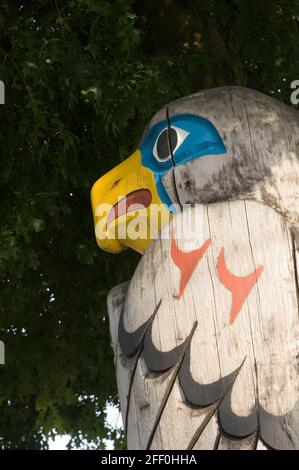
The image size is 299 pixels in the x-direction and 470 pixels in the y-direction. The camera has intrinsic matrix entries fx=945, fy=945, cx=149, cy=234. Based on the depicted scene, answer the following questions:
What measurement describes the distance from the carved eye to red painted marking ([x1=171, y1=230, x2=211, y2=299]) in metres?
0.48

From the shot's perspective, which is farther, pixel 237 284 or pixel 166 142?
pixel 166 142

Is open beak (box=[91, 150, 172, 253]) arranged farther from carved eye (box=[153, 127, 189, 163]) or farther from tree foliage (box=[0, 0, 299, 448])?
tree foliage (box=[0, 0, 299, 448])

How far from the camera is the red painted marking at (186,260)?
348 centimetres

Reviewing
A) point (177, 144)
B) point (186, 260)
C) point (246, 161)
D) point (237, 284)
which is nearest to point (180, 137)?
point (177, 144)

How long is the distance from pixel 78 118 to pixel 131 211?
2069 millimetres

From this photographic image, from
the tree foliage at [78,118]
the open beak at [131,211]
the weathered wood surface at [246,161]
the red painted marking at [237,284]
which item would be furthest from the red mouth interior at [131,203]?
the tree foliage at [78,118]

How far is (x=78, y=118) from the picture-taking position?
582 centimetres

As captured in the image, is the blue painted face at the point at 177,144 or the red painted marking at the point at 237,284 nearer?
the red painted marking at the point at 237,284

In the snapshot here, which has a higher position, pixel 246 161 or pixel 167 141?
pixel 167 141

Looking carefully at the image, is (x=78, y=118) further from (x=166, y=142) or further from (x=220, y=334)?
(x=220, y=334)

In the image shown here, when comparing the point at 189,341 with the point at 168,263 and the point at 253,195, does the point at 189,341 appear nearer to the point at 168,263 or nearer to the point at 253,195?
the point at 168,263

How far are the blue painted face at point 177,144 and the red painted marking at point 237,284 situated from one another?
1.65ft

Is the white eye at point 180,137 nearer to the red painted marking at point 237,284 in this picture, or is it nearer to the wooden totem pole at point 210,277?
the wooden totem pole at point 210,277
